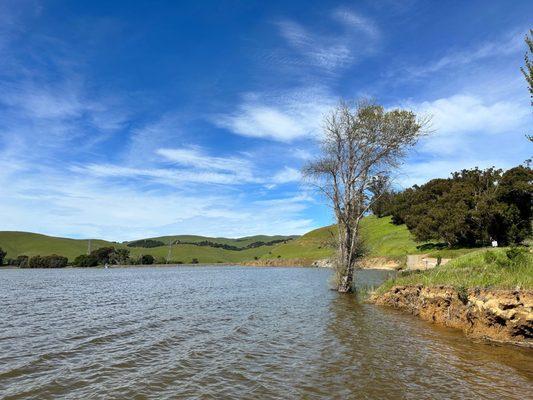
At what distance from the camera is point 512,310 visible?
14.5 metres

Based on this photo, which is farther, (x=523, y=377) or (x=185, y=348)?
(x=185, y=348)

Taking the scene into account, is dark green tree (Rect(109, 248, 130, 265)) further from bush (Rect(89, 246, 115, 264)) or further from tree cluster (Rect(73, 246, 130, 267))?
bush (Rect(89, 246, 115, 264))

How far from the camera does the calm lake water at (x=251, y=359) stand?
31.7 ft

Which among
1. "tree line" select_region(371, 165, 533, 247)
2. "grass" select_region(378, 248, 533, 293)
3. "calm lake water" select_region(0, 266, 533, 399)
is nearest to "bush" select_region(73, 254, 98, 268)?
"tree line" select_region(371, 165, 533, 247)

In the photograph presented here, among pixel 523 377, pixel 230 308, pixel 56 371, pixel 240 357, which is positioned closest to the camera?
pixel 523 377

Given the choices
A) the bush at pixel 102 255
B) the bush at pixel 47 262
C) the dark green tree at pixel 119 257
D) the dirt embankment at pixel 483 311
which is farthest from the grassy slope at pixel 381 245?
the bush at pixel 47 262

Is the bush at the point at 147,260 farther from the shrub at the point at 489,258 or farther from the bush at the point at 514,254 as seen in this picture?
the bush at the point at 514,254

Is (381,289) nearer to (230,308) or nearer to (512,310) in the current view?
(230,308)

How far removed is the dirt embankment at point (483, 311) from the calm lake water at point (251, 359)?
957 mm

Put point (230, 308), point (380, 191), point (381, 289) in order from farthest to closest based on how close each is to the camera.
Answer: point (380, 191) < point (381, 289) < point (230, 308)

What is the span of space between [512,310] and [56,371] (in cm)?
1612

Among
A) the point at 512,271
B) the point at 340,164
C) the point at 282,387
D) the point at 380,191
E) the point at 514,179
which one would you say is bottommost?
the point at 282,387

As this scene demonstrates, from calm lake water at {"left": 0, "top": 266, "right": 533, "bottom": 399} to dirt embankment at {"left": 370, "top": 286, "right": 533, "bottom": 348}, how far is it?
0.96 m

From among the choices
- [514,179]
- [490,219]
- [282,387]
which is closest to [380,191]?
[282,387]
